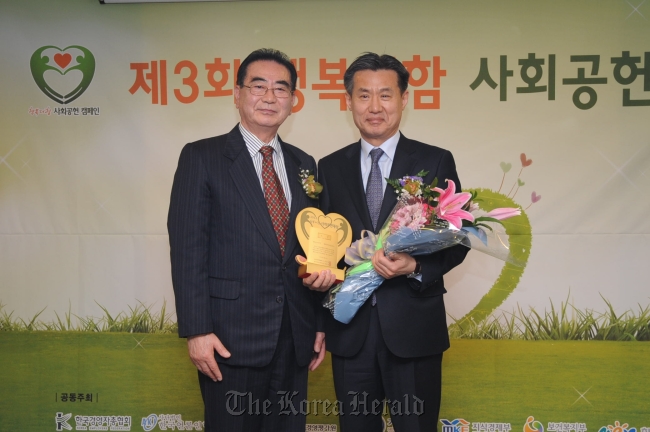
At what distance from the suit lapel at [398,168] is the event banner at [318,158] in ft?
3.55

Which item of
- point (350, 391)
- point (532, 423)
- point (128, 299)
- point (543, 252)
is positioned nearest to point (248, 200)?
point (350, 391)

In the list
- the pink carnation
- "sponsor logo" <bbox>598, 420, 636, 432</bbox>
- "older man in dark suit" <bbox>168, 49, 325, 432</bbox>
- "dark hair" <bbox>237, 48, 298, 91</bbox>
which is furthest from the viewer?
"sponsor logo" <bbox>598, 420, 636, 432</bbox>

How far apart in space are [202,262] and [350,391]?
2.39 ft

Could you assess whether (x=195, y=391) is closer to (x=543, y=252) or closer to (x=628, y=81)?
(x=543, y=252)

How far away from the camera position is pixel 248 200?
210 cm

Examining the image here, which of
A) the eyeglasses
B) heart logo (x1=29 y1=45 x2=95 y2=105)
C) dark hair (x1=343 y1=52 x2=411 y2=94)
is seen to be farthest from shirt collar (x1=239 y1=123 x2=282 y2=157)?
heart logo (x1=29 y1=45 x2=95 y2=105)

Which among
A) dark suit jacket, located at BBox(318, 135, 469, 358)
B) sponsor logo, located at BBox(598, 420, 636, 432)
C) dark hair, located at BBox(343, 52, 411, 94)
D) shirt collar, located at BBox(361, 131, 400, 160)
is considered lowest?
sponsor logo, located at BBox(598, 420, 636, 432)

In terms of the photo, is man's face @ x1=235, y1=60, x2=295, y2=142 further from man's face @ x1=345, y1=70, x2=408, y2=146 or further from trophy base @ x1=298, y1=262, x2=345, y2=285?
trophy base @ x1=298, y1=262, x2=345, y2=285

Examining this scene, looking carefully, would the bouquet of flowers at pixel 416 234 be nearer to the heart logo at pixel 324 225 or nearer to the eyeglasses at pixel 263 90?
the heart logo at pixel 324 225

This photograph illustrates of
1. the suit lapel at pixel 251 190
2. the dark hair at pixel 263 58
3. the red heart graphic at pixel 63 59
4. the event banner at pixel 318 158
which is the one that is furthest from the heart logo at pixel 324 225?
the red heart graphic at pixel 63 59

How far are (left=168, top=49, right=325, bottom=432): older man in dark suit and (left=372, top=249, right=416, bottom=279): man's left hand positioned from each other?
0.31 m

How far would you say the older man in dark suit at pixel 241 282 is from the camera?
205cm

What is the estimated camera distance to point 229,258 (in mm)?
2098

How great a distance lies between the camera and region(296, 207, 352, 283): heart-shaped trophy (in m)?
2.07
